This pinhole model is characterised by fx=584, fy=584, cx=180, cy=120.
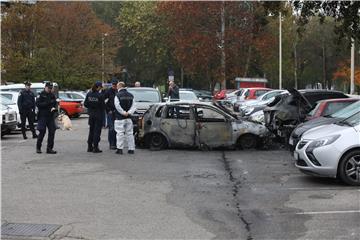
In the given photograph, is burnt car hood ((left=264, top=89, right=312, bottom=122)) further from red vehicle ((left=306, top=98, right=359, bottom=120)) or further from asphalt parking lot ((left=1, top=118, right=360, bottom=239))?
asphalt parking lot ((left=1, top=118, right=360, bottom=239))

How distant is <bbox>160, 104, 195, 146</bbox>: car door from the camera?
47.5ft

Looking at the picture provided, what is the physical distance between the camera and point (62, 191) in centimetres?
920

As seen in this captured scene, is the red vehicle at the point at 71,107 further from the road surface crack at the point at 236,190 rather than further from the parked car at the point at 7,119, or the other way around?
the road surface crack at the point at 236,190

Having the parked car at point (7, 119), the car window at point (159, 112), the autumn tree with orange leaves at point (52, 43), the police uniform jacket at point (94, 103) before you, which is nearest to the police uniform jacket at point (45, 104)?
the police uniform jacket at point (94, 103)

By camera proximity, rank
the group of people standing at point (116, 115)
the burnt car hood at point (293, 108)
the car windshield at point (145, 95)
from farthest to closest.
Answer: the car windshield at point (145, 95) → the burnt car hood at point (293, 108) → the group of people standing at point (116, 115)

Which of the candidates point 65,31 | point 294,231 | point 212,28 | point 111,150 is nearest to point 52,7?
point 65,31

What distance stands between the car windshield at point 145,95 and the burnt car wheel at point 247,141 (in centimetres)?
A: 513

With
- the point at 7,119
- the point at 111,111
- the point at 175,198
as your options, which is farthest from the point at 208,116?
the point at 7,119

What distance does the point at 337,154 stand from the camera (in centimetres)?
937

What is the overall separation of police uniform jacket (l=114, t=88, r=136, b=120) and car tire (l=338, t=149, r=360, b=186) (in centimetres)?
579

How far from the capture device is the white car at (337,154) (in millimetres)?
9383

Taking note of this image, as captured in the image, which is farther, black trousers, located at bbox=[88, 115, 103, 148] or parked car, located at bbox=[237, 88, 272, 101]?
parked car, located at bbox=[237, 88, 272, 101]

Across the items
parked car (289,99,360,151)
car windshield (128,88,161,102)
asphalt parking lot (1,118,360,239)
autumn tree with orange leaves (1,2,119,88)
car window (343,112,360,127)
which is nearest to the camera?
asphalt parking lot (1,118,360,239)

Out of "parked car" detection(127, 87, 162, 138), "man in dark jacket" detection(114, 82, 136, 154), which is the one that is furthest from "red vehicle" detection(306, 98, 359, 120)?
"parked car" detection(127, 87, 162, 138)
